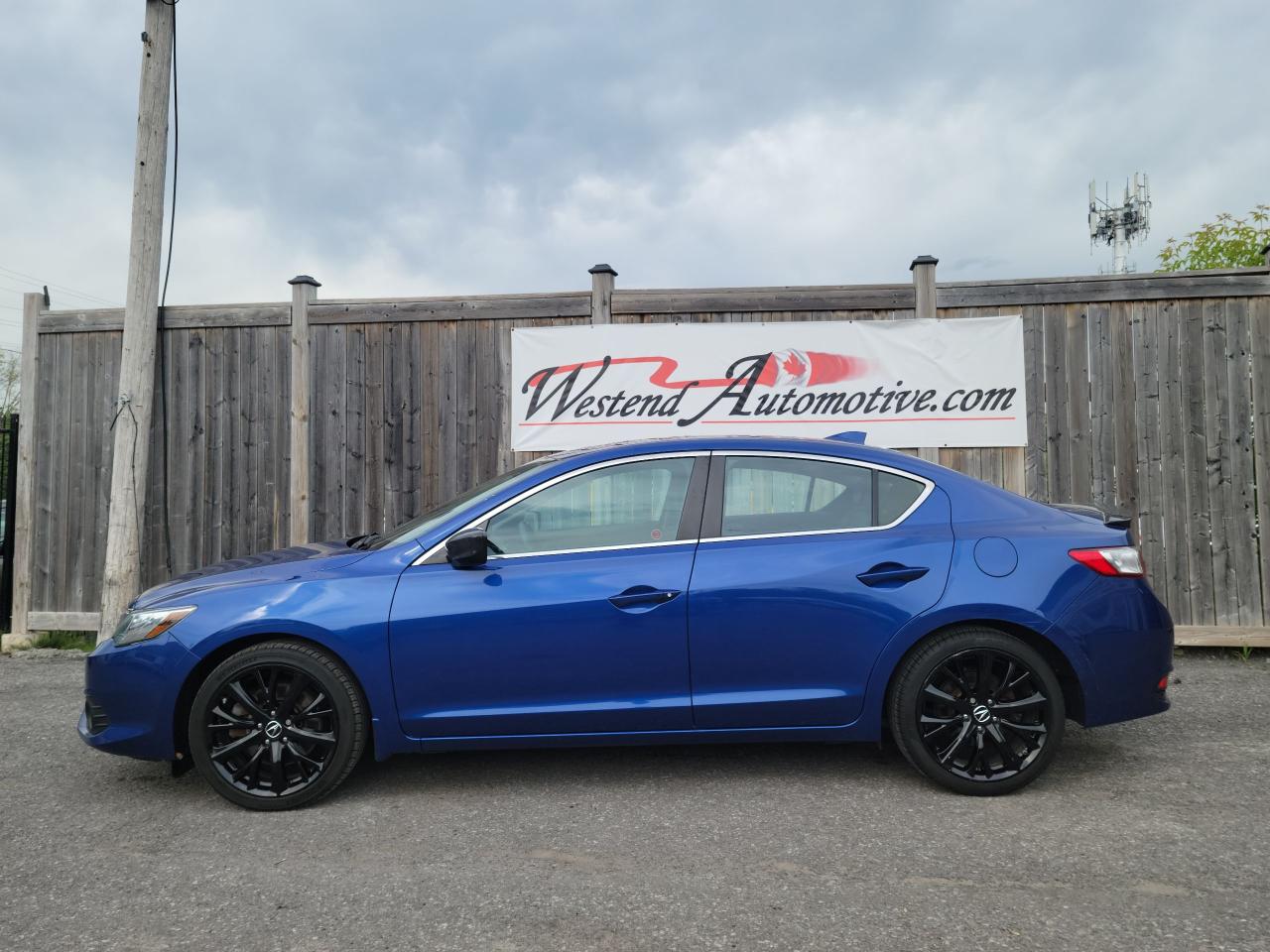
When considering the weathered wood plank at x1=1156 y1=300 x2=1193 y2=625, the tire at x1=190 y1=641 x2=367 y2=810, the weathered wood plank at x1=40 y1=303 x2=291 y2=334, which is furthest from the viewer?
the weathered wood plank at x1=40 y1=303 x2=291 y2=334

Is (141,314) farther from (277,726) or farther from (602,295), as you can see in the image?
(277,726)

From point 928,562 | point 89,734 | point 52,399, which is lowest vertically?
point 89,734

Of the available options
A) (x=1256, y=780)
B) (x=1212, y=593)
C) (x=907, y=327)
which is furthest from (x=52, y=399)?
(x=1212, y=593)

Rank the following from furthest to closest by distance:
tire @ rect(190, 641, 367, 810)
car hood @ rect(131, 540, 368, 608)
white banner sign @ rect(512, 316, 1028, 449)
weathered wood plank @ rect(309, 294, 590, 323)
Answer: weathered wood plank @ rect(309, 294, 590, 323) < white banner sign @ rect(512, 316, 1028, 449) < car hood @ rect(131, 540, 368, 608) < tire @ rect(190, 641, 367, 810)

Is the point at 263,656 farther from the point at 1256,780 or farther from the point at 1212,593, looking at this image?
the point at 1212,593

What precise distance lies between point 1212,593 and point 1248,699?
4.68 feet

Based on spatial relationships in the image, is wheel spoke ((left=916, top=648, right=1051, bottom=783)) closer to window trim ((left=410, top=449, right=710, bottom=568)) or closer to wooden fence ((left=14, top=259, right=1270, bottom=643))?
window trim ((left=410, top=449, right=710, bottom=568))

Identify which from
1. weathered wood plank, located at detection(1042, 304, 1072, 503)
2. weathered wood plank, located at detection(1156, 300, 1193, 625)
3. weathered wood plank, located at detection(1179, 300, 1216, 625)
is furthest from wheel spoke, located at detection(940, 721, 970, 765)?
weathered wood plank, located at detection(1179, 300, 1216, 625)

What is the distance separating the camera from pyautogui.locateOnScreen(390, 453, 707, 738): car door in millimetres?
3654

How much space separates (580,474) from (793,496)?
94 cm

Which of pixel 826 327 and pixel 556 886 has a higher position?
pixel 826 327

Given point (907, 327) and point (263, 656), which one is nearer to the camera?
point (263, 656)

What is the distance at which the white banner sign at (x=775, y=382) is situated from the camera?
6.79 meters

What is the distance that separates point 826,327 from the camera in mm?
6930
